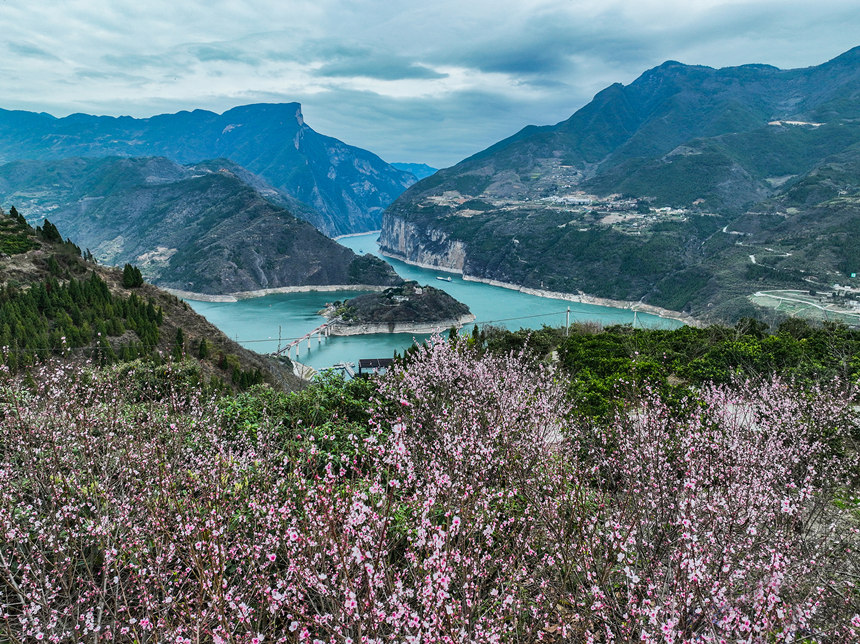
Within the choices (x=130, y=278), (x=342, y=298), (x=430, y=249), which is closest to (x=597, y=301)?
(x=342, y=298)

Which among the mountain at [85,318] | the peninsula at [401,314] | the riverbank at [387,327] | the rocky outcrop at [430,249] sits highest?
the rocky outcrop at [430,249]

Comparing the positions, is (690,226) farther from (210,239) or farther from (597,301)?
(210,239)

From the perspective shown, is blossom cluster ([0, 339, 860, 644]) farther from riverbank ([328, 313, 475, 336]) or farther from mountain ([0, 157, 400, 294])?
mountain ([0, 157, 400, 294])

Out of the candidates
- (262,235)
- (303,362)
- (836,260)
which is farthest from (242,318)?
(836,260)

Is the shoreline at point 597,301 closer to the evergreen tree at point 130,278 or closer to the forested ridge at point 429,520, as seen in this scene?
the evergreen tree at point 130,278

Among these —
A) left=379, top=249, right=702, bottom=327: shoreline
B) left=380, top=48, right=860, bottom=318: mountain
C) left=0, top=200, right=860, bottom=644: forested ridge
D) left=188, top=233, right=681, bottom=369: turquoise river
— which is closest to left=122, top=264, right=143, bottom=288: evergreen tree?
left=0, top=200, right=860, bottom=644: forested ridge

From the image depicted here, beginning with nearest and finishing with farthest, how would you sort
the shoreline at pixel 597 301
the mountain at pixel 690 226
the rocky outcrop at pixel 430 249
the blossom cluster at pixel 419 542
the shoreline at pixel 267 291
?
1. the blossom cluster at pixel 419 542
2. the mountain at pixel 690 226
3. the shoreline at pixel 597 301
4. the shoreline at pixel 267 291
5. the rocky outcrop at pixel 430 249

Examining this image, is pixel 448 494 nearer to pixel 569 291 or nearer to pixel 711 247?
pixel 569 291

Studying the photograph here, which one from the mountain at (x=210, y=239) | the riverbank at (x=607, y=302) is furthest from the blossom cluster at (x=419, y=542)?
the mountain at (x=210, y=239)
